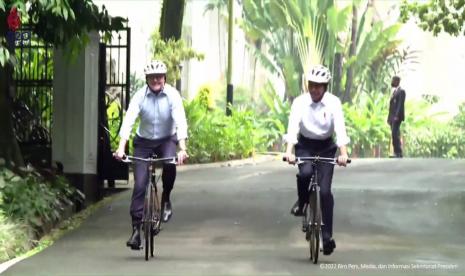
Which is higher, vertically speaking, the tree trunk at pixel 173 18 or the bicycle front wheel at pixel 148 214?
the tree trunk at pixel 173 18

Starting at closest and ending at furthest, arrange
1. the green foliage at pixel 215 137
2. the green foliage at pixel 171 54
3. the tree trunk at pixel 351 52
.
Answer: the green foliage at pixel 215 137, the green foliage at pixel 171 54, the tree trunk at pixel 351 52

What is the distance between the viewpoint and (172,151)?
8.16m

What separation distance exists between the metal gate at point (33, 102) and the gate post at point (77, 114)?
80 centimetres

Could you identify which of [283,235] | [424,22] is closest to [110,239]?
[283,235]

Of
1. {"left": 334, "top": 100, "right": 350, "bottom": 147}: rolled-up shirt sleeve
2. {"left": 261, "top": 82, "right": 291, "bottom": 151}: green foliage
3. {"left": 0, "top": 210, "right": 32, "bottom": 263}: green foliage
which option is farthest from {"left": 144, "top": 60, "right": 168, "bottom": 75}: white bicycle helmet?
{"left": 261, "top": 82, "right": 291, "bottom": 151}: green foliage

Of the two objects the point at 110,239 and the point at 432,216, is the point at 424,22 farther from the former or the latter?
the point at 110,239

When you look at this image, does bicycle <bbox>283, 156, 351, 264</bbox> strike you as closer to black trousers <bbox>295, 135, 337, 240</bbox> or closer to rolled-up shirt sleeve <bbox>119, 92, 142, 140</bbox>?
black trousers <bbox>295, 135, 337, 240</bbox>

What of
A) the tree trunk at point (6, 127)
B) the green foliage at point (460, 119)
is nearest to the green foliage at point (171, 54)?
the tree trunk at point (6, 127)

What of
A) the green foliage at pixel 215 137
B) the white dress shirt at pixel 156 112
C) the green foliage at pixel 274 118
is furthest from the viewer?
the green foliage at pixel 274 118

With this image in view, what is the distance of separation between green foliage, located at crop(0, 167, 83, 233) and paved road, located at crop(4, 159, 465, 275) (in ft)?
1.29

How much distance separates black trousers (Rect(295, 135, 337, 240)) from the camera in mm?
7758

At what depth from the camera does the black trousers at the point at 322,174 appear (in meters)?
7.76

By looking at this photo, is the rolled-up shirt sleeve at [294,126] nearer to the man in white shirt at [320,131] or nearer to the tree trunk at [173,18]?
the man in white shirt at [320,131]

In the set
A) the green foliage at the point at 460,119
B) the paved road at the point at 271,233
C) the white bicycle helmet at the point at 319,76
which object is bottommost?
the paved road at the point at 271,233
